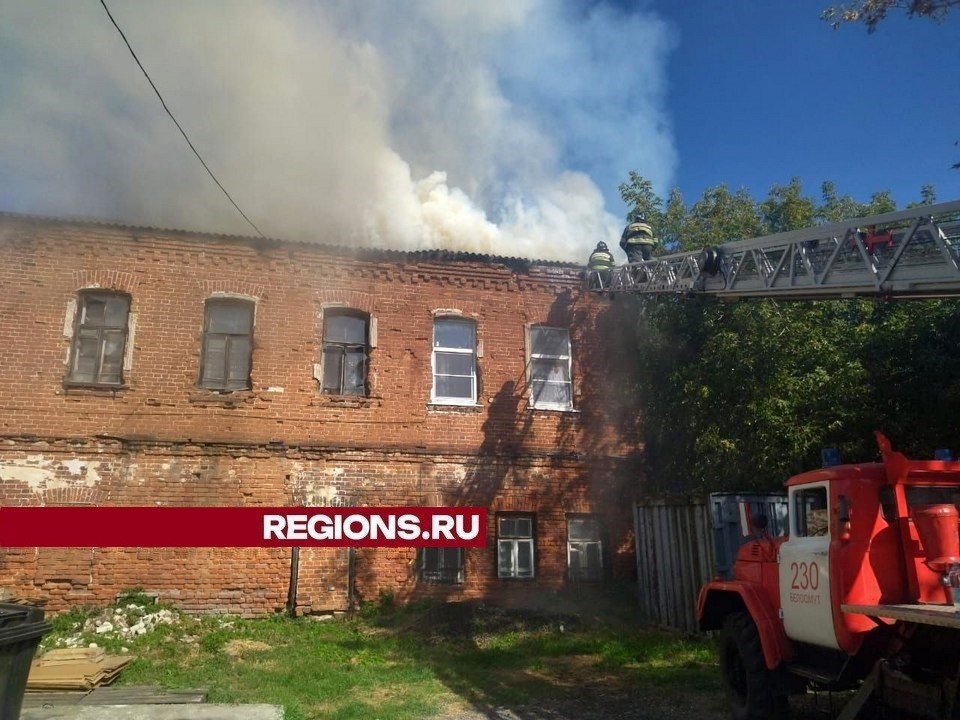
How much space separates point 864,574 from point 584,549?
875 cm

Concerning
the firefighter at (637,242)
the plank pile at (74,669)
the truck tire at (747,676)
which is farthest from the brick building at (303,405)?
the truck tire at (747,676)

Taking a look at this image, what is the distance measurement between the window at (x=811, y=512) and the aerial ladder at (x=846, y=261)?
226 centimetres

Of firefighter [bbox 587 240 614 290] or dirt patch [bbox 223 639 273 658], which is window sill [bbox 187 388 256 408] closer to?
dirt patch [bbox 223 639 273 658]

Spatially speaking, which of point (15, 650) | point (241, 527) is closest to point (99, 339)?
point (241, 527)

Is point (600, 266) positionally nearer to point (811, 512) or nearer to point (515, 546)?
point (515, 546)

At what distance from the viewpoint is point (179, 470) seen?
12328 millimetres

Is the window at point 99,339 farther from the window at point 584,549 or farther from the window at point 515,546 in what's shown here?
the window at point 584,549

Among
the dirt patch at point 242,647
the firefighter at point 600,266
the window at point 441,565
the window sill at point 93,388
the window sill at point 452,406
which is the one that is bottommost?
the dirt patch at point 242,647

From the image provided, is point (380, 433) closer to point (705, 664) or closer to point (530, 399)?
point (530, 399)

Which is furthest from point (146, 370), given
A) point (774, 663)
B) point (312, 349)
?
point (774, 663)

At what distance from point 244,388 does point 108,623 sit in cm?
425

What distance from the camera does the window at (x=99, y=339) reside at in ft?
41.6

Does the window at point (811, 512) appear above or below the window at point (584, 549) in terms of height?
above

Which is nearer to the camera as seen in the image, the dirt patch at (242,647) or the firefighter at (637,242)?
the dirt patch at (242,647)
